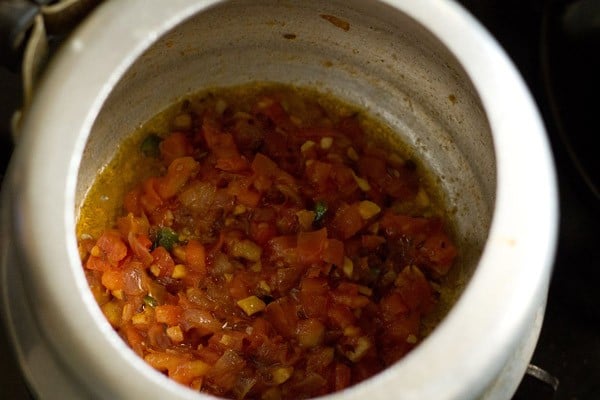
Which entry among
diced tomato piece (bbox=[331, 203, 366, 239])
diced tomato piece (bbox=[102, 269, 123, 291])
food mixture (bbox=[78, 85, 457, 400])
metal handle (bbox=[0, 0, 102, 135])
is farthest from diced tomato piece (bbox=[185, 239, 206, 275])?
metal handle (bbox=[0, 0, 102, 135])

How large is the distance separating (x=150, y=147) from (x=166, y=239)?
0.18 m

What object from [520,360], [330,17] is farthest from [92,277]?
[520,360]

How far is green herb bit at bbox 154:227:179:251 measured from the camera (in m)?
1.25

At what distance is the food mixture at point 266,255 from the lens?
3.89 feet

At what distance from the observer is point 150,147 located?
1342mm

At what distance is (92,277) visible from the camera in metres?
1.21

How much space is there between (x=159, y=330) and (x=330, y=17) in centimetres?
56

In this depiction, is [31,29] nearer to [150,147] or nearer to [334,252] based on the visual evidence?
[150,147]

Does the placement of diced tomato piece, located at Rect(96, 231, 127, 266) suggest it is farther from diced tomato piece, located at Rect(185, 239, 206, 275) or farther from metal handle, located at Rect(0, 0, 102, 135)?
metal handle, located at Rect(0, 0, 102, 135)

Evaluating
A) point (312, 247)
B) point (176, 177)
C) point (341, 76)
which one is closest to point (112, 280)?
point (176, 177)

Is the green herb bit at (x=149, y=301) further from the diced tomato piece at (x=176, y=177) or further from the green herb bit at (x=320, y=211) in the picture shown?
the green herb bit at (x=320, y=211)

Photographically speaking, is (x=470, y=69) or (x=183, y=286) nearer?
(x=470, y=69)

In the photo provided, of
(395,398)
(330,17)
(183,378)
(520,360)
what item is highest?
(330,17)

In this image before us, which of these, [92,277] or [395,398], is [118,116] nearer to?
[92,277]
